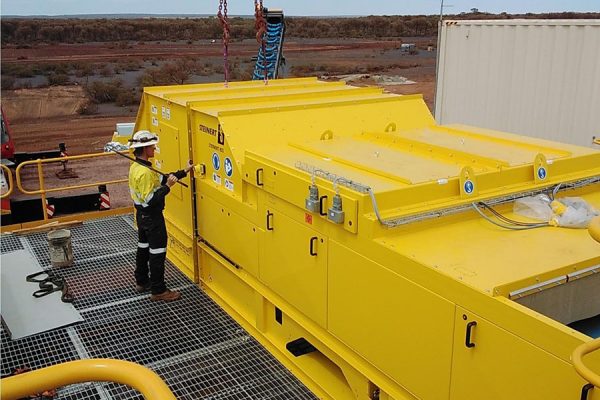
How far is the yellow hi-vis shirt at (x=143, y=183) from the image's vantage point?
6.00 m

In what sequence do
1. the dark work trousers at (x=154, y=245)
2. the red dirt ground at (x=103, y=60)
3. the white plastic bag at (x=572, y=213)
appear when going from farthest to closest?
the red dirt ground at (x=103, y=60) < the dark work trousers at (x=154, y=245) < the white plastic bag at (x=572, y=213)

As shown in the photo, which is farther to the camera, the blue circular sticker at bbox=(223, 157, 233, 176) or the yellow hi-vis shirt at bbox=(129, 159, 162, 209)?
the yellow hi-vis shirt at bbox=(129, 159, 162, 209)

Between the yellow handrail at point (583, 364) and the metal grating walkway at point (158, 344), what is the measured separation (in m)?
2.69

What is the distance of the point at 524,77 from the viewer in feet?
27.3

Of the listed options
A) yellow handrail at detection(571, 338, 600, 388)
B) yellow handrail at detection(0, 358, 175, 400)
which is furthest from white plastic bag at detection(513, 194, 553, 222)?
yellow handrail at detection(0, 358, 175, 400)

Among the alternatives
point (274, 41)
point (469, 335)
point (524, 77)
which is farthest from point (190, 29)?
point (469, 335)

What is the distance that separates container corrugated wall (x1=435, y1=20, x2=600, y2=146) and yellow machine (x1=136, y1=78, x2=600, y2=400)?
2.57 metres

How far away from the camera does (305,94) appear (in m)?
6.68

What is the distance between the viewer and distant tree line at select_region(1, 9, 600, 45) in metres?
71.2

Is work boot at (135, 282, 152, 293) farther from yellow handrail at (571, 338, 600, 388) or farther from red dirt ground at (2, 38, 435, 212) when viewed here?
yellow handrail at (571, 338, 600, 388)

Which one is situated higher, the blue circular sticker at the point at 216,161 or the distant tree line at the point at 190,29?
the distant tree line at the point at 190,29

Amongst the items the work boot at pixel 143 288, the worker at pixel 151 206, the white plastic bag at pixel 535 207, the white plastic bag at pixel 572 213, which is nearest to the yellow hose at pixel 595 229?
the white plastic bag at pixel 572 213

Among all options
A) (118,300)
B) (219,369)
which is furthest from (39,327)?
(219,369)

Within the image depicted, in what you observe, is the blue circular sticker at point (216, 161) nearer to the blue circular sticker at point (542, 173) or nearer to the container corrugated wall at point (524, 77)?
the blue circular sticker at point (542, 173)
